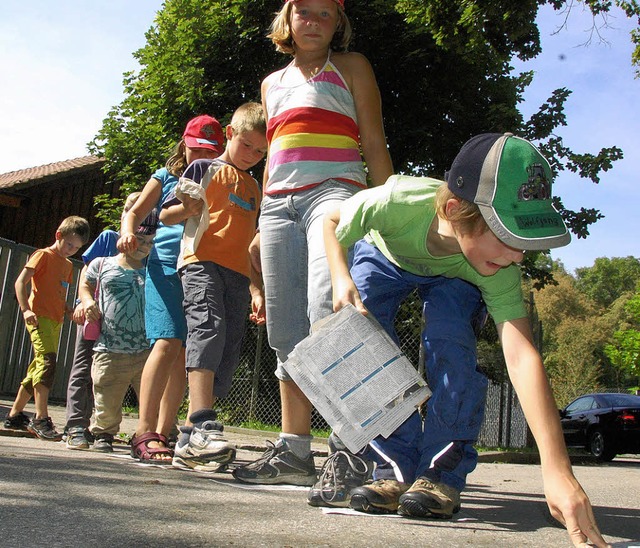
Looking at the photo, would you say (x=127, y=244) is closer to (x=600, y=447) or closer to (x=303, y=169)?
(x=303, y=169)

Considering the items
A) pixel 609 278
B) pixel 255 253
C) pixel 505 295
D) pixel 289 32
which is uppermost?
pixel 609 278

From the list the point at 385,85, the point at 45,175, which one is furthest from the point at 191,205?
the point at 45,175

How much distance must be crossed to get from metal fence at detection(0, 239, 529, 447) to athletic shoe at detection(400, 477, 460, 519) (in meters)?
8.17

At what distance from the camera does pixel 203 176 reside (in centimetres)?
409

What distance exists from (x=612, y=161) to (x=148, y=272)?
1346 centimetres

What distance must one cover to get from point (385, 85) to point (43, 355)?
12.1m

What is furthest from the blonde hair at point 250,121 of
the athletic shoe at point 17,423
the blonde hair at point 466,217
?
the athletic shoe at point 17,423

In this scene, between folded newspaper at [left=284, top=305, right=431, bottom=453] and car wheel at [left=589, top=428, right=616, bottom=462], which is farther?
car wheel at [left=589, top=428, right=616, bottom=462]

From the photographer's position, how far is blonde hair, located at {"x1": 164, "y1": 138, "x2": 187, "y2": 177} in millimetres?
4633

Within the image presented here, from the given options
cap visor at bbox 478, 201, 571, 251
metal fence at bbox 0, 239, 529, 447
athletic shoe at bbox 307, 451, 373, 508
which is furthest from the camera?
metal fence at bbox 0, 239, 529, 447

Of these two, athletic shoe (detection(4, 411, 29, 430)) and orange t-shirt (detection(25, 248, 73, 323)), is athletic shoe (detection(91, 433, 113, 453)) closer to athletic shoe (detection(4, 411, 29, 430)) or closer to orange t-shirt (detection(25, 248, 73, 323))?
athletic shoe (detection(4, 411, 29, 430))

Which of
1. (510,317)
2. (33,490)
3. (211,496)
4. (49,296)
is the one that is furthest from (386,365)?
(49,296)

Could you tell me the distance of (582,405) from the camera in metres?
16.9

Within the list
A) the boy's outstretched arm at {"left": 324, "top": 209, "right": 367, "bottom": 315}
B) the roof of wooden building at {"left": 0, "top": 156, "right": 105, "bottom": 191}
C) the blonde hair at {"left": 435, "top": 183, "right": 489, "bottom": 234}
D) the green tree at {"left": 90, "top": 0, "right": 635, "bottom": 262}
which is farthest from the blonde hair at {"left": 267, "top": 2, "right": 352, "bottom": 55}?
the roof of wooden building at {"left": 0, "top": 156, "right": 105, "bottom": 191}
